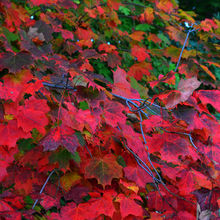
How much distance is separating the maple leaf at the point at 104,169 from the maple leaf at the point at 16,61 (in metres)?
0.68

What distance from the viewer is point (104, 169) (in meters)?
1.61

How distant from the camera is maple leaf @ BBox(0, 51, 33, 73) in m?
1.55

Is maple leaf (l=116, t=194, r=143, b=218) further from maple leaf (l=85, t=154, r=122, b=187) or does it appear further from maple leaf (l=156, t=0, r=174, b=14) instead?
maple leaf (l=156, t=0, r=174, b=14)

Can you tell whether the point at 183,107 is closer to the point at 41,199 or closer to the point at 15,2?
the point at 41,199

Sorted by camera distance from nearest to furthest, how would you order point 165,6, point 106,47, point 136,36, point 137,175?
point 137,175, point 106,47, point 165,6, point 136,36

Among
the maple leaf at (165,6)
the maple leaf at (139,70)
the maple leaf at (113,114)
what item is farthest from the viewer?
the maple leaf at (139,70)

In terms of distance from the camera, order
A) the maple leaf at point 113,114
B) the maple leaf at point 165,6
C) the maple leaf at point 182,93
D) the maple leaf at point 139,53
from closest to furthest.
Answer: the maple leaf at point 182,93 < the maple leaf at point 113,114 < the maple leaf at point 165,6 < the maple leaf at point 139,53

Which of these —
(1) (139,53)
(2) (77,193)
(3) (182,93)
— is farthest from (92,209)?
(1) (139,53)

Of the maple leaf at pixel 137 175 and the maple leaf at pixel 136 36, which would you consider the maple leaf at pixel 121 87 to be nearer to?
the maple leaf at pixel 137 175

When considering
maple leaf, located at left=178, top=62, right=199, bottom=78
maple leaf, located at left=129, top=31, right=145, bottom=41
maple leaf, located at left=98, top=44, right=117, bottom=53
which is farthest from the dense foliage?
maple leaf, located at left=129, top=31, right=145, bottom=41

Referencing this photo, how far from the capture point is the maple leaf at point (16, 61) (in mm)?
1553

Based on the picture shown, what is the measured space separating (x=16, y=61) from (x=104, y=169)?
798 mm

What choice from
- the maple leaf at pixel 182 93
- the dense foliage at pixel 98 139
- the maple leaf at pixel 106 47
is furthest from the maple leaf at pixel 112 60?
the maple leaf at pixel 182 93

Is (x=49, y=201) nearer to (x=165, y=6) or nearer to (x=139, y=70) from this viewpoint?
(x=139, y=70)
